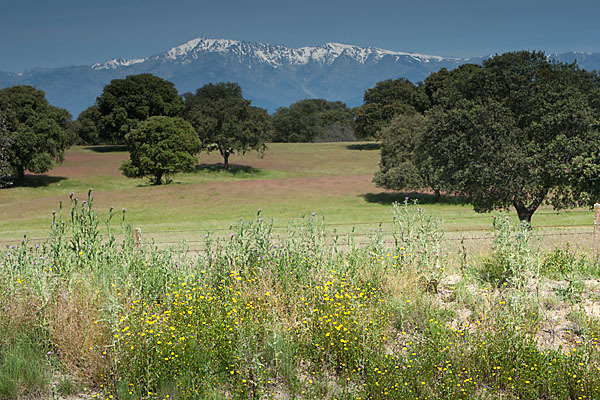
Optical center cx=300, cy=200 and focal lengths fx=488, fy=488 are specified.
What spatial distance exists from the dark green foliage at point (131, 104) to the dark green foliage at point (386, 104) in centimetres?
3174

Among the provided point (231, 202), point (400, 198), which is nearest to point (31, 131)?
point (231, 202)

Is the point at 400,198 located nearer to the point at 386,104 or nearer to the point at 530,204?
the point at 530,204

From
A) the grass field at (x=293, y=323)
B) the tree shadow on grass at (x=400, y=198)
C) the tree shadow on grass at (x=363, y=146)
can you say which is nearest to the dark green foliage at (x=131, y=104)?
the tree shadow on grass at (x=363, y=146)

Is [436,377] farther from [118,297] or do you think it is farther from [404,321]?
[118,297]

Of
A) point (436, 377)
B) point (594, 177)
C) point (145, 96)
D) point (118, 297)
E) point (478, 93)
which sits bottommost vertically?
point (436, 377)

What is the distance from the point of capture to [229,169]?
63.8 m

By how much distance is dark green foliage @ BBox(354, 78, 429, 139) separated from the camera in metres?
81.6

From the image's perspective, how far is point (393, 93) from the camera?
280 ft

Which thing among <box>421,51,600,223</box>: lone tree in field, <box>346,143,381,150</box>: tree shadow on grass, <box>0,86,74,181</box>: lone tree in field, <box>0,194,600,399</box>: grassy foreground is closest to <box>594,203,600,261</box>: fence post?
<box>0,194,600,399</box>: grassy foreground

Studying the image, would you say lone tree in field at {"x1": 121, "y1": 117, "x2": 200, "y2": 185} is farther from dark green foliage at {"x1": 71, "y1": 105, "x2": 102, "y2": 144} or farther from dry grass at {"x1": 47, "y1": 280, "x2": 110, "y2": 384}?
dry grass at {"x1": 47, "y1": 280, "x2": 110, "y2": 384}

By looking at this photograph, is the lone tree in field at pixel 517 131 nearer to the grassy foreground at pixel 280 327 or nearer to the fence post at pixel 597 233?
the fence post at pixel 597 233

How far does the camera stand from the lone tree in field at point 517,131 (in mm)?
20234

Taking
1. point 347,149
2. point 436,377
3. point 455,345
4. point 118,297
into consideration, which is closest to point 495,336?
point 455,345

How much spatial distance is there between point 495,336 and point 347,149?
81.8 meters
